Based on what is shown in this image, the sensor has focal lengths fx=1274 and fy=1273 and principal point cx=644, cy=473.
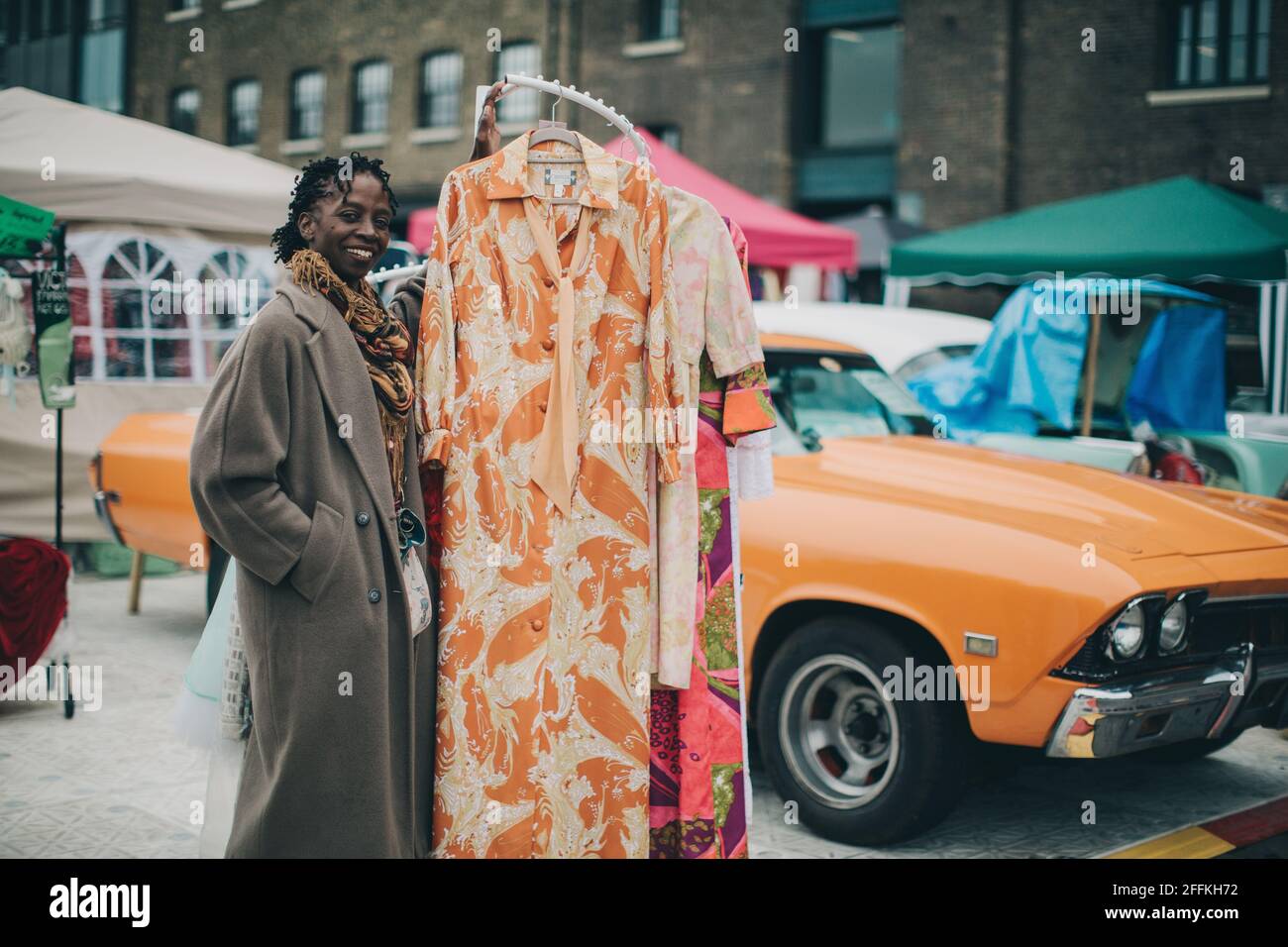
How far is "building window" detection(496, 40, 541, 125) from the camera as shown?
21547 mm

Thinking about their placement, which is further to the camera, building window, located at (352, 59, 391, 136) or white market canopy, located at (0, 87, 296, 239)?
building window, located at (352, 59, 391, 136)

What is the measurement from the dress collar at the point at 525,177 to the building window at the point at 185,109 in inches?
962

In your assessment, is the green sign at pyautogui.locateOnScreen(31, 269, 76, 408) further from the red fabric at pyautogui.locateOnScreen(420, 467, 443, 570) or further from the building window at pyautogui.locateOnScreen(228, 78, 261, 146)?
the building window at pyautogui.locateOnScreen(228, 78, 261, 146)

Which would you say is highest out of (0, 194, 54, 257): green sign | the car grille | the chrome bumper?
(0, 194, 54, 257): green sign

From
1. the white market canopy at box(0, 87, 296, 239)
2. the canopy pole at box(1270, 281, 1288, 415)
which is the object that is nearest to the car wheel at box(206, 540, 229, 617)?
the white market canopy at box(0, 87, 296, 239)

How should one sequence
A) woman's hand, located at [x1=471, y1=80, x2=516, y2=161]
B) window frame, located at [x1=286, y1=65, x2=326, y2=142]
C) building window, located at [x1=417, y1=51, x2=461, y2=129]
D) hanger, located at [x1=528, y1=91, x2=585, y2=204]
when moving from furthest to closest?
window frame, located at [x1=286, y1=65, x2=326, y2=142] < building window, located at [x1=417, y1=51, x2=461, y2=129] < woman's hand, located at [x1=471, y1=80, x2=516, y2=161] < hanger, located at [x1=528, y1=91, x2=585, y2=204]

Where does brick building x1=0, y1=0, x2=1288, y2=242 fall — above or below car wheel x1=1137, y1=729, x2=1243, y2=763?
above

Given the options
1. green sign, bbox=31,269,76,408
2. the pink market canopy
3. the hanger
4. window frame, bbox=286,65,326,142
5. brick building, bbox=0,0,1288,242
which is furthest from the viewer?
window frame, bbox=286,65,326,142

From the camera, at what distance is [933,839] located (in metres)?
4.32

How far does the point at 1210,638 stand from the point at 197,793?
3.55 meters

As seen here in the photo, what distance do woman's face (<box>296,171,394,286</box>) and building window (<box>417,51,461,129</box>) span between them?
67.0ft

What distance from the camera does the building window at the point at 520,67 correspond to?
2155cm

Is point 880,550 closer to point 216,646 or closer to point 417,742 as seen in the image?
point 417,742

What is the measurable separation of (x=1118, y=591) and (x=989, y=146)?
596 inches
